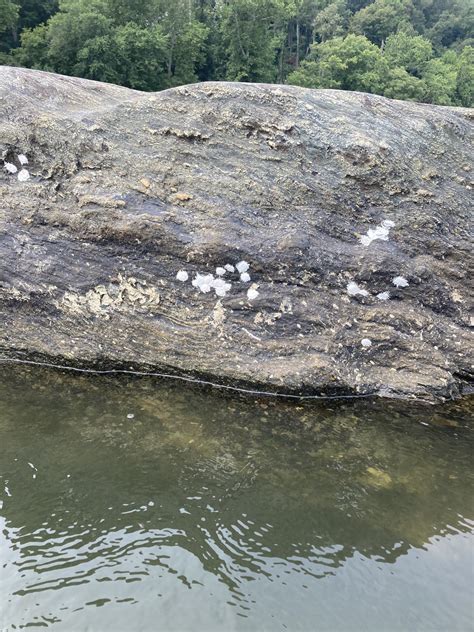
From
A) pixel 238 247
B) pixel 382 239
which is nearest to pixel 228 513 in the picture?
pixel 238 247

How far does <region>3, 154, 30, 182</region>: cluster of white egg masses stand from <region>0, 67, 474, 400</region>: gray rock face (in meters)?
0.02

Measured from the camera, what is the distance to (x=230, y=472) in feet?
15.3

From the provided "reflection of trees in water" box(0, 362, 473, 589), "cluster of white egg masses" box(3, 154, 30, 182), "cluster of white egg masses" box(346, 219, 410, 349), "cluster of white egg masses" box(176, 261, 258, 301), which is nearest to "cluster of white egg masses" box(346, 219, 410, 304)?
"cluster of white egg masses" box(346, 219, 410, 349)

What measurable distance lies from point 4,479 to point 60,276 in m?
A: 2.81

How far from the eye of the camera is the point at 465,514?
4.27 meters

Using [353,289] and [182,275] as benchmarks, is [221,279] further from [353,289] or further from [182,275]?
[353,289]

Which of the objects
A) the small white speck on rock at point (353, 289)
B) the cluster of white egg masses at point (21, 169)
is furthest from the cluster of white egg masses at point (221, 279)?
the cluster of white egg masses at point (21, 169)

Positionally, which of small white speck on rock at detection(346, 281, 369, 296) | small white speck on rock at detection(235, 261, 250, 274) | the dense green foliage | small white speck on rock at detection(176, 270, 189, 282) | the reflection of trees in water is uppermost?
the dense green foliage

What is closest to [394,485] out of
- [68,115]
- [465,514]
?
[465,514]

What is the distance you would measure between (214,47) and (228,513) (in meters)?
42.8

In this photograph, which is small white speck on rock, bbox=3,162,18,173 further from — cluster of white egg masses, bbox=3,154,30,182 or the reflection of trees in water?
the reflection of trees in water

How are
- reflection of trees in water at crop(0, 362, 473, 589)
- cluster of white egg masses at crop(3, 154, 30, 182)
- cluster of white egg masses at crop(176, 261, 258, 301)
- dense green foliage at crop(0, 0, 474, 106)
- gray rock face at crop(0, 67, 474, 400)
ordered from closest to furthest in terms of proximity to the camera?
reflection of trees in water at crop(0, 362, 473, 589), gray rock face at crop(0, 67, 474, 400), cluster of white egg masses at crop(176, 261, 258, 301), cluster of white egg masses at crop(3, 154, 30, 182), dense green foliage at crop(0, 0, 474, 106)

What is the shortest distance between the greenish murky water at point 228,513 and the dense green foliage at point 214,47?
97.6 feet

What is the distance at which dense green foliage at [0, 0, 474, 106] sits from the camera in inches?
1169
